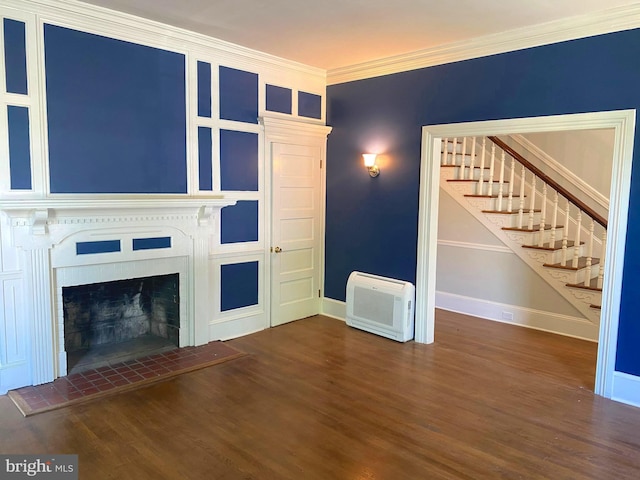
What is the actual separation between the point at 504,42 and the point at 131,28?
3204 millimetres

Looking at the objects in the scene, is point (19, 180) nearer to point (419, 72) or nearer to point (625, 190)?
point (419, 72)

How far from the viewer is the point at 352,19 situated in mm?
3764

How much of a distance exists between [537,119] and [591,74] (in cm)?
49

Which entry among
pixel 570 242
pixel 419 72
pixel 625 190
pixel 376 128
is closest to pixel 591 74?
pixel 625 190

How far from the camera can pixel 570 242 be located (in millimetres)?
5656

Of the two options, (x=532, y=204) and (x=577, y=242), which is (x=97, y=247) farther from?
(x=577, y=242)

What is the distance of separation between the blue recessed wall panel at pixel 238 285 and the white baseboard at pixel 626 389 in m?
3.39

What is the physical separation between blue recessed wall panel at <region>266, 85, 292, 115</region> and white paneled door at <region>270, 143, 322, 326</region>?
39cm

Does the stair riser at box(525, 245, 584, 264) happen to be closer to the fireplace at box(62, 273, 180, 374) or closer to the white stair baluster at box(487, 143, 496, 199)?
the white stair baluster at box(487, 143, 496, 199)

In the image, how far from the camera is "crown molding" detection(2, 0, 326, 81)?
3.47 m

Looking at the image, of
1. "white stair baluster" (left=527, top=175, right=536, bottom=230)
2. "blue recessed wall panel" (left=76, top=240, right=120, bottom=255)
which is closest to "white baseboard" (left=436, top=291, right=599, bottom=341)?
"white stair baluster" (left=527, top=175, right=536, bottom=230)

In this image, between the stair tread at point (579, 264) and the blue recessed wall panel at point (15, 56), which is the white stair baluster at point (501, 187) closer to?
the stair tread at point (579, 264)

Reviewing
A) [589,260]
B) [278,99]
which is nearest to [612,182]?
[589,260]

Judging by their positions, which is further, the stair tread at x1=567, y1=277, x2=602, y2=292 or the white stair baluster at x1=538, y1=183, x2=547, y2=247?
the white stair baluster at x1=538, y1=183, x2=547, y2=247
